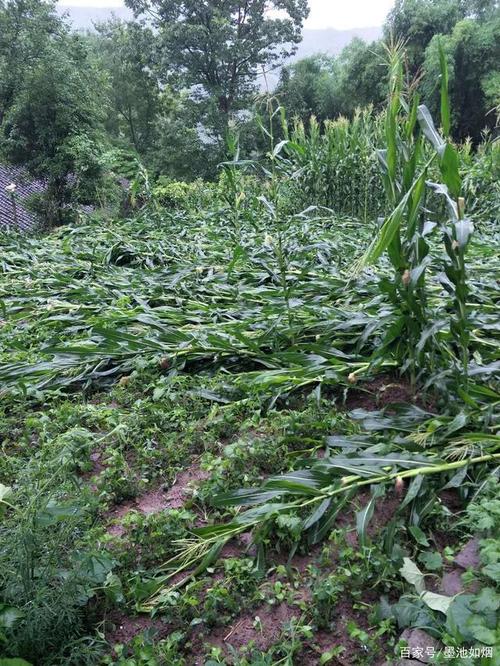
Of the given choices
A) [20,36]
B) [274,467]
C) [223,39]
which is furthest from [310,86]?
[274,467]

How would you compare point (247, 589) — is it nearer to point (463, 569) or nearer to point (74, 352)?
point (463, 569)

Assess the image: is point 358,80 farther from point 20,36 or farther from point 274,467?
point 274,467

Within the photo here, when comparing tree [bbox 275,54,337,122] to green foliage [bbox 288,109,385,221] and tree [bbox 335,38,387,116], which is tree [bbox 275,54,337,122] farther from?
green foliage [bbox 288,109,385,221]

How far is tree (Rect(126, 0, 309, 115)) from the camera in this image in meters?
20.3

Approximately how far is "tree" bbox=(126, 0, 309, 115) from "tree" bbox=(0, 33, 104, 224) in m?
10.2

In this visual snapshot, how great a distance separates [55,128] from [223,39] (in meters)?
12.4

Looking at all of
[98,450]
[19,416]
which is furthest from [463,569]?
[19,416]

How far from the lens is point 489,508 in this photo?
1.34 metres

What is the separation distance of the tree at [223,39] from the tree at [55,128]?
1019cm

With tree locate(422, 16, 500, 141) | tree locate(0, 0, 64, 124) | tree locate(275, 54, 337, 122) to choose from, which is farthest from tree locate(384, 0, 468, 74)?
tree locate(0, 0, 64, 124)

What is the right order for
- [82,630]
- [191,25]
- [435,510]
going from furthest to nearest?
[191,25] < [435,510] < [82,630]

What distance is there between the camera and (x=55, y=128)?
11.1 meters

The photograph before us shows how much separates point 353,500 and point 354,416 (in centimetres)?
42

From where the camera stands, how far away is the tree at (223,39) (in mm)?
20297
